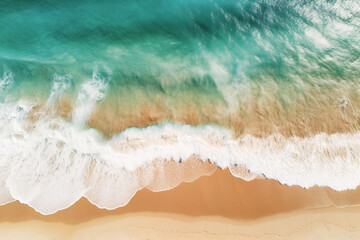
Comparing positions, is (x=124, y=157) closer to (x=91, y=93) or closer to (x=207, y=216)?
(x=91, y=93)

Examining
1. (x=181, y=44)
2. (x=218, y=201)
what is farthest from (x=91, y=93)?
(x=218, y=201)

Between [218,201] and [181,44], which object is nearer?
[218,201]

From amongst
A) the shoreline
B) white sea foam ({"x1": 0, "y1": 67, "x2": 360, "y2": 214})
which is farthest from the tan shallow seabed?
white sea foam ({"x1": 0, "y1": 67, "x2": 360, "y2": 214})

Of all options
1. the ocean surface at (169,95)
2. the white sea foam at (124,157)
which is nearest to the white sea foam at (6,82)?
the ocean surface at (169,95)

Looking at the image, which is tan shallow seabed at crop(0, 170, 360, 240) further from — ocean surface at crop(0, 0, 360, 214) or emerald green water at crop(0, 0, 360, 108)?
emerald green water at crop(0, 0, 360, 108)

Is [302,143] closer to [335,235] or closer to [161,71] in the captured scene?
[335,235]

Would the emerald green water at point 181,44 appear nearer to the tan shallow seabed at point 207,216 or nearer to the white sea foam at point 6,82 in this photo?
the white sea foam at point 6,82

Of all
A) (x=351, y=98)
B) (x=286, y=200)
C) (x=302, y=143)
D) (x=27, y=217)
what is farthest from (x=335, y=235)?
(x=27, y=217)

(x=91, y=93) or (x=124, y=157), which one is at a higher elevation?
(x=91, y=93)
